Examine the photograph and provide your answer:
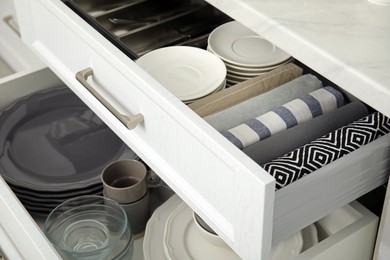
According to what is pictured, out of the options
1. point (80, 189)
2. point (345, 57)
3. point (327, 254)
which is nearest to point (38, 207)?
point (80, 189)

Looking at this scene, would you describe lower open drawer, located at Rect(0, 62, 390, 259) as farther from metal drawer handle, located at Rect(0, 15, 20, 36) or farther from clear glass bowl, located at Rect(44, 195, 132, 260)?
metal drawer handle, located at Rect(0, 15, 20, 36)

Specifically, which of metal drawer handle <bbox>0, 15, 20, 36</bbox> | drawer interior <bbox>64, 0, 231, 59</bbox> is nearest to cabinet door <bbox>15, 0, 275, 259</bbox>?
drawer interior <bbox>64, 0, 231, 59</bbox>

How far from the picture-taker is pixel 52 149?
4.57 ft

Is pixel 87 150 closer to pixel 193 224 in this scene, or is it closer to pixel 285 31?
pixel 193 224

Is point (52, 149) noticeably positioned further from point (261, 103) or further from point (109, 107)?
point (261, 103)

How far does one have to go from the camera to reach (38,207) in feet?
4.19

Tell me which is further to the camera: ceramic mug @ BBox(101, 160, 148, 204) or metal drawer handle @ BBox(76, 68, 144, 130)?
ceramic mug @ BBox(101, 160, 148, 204)

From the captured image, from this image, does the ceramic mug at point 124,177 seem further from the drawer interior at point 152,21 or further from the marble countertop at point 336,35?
the marble countertop at point 336,35

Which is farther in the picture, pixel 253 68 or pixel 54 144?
pixel 54 144

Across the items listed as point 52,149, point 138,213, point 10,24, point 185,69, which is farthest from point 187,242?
point 10,24

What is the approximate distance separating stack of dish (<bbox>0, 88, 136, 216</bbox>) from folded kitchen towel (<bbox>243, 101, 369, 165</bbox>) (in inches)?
18.6

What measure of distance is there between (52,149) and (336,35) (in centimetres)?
73

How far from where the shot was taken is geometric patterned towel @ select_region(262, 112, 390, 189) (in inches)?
34.0

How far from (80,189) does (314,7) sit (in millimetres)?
586
